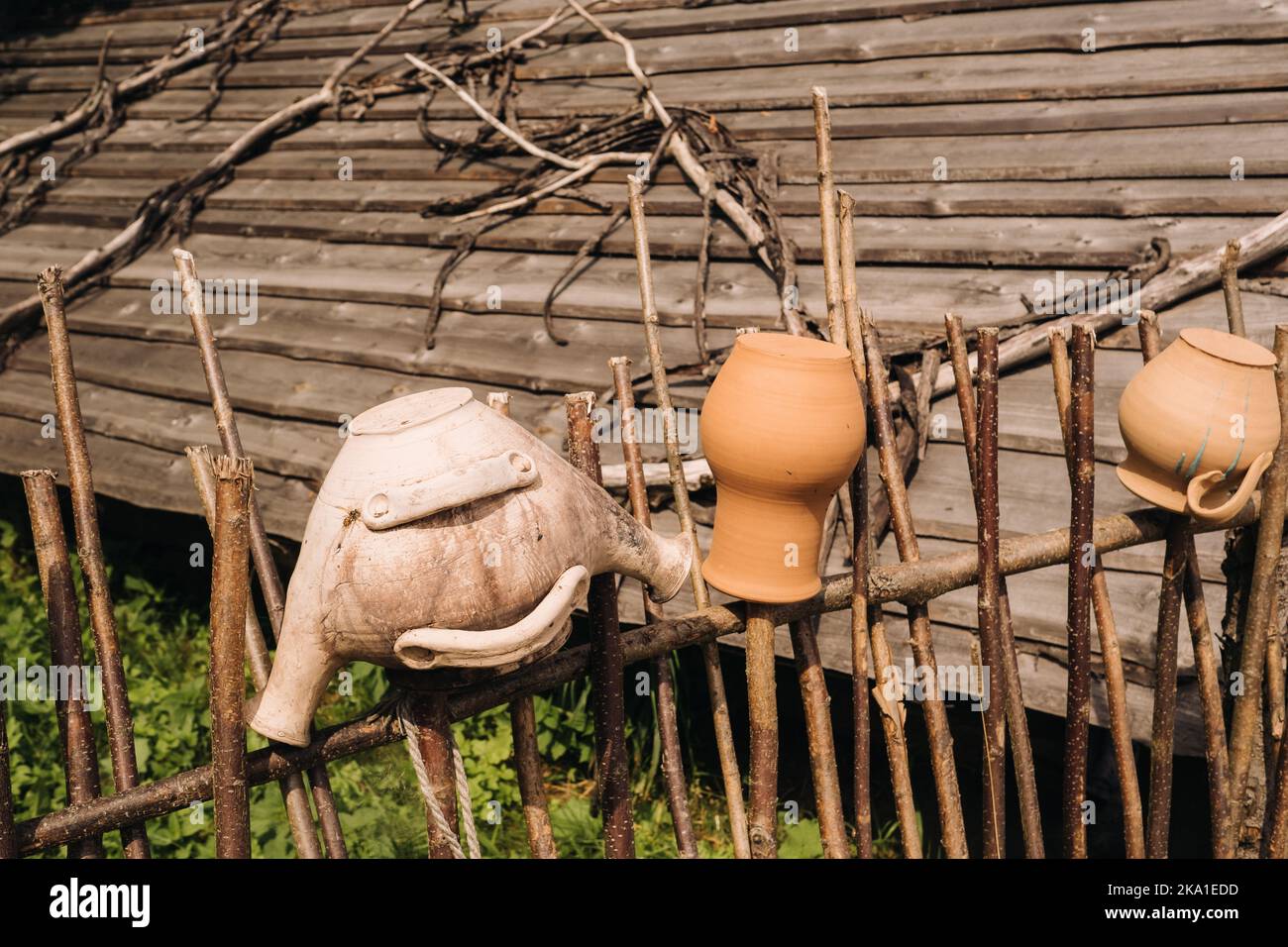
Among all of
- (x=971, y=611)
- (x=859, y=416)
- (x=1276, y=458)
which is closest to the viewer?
(x=859, y=416)

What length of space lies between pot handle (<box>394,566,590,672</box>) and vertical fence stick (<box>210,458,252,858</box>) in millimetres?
224

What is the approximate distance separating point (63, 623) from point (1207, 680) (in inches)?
89.6

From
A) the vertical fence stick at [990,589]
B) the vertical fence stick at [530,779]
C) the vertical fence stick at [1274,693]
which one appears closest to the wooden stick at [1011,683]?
the vertical fence stick at [990,589]

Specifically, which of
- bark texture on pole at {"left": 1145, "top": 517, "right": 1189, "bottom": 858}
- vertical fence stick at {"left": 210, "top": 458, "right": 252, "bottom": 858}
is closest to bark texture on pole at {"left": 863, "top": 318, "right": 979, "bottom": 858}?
bark texture on pole at {"left": 1145, "top": 517, "right": 1189, "bottom": 858}

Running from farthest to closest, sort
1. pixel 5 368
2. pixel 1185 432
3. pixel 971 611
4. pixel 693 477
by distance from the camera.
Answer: pixel 5 368
pixel 693 477
pixel 971 611
pixel 1185 432

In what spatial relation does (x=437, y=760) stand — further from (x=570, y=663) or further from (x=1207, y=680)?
(x=1207, y=680)

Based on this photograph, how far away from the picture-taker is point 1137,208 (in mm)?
3713

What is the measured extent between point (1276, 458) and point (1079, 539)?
485 mm

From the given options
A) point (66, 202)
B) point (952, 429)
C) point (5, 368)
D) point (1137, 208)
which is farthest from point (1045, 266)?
point (66, 202)

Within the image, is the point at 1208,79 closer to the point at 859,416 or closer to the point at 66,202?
the point at 859,416

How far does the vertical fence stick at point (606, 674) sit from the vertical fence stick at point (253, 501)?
18.1 inches

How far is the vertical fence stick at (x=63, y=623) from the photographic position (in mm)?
1804

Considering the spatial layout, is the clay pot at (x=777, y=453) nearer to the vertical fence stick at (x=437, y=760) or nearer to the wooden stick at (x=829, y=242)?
the wooden stick at (x=829, y=242)

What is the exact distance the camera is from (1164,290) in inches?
134
